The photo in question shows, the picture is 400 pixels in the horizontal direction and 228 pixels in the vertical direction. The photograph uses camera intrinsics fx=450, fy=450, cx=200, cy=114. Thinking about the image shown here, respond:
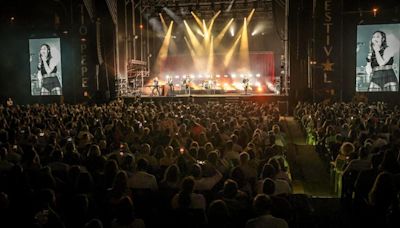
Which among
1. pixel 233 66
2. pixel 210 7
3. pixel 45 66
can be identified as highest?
pixel 210 7

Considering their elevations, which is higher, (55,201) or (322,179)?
(55,201)

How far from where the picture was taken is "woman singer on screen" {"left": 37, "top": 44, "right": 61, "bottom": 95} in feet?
87.7

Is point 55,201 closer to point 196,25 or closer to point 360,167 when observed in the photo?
point 360,167

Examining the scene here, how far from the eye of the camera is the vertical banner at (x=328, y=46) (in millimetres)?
21047

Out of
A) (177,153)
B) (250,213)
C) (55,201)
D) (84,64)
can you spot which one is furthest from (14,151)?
(84,64)

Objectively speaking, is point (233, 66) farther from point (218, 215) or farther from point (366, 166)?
point (218, 215)

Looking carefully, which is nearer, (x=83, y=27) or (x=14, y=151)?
(x=14, y=151)

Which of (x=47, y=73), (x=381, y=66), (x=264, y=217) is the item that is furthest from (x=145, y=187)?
(x=47, y=73)

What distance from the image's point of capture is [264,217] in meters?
4.78

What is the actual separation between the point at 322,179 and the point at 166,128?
398 cm

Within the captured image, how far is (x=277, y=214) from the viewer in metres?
5.01

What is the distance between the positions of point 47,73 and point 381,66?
19.0 metres

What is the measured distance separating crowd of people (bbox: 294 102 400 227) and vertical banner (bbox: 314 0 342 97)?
328 inches

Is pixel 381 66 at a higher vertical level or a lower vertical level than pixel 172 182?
higher
